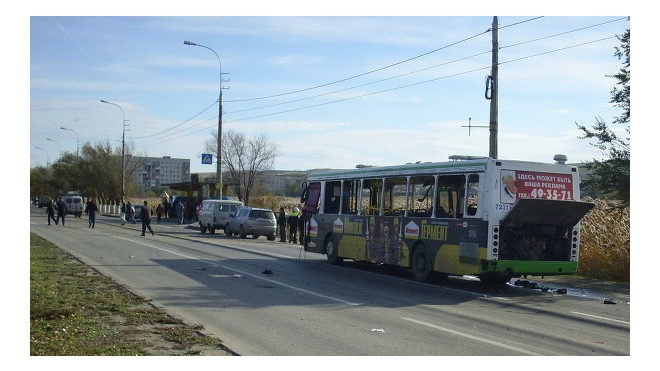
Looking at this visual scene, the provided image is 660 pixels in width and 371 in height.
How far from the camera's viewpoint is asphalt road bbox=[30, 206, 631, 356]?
9727mm

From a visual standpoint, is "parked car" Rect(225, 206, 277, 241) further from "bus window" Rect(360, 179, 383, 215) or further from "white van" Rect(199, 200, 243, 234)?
"bus window" Rect(360, 179, 383, 215)

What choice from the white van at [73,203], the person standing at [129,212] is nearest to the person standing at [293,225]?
the person standing at [129,212]

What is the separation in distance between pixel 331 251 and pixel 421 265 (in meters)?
4.92

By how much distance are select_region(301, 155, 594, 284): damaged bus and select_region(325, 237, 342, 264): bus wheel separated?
8.03 feet

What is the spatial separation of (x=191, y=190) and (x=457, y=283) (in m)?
42.0

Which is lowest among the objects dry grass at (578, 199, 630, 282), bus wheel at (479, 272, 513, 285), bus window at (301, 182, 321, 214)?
bus wheel at (479, 272, 513, 285)

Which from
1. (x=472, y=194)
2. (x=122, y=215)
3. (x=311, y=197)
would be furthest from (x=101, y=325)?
(x=122, y=215)

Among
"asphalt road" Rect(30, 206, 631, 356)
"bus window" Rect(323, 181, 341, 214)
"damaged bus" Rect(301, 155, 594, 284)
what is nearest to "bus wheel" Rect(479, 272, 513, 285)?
"damaged bus" Rect(301, 155, 594, 284)

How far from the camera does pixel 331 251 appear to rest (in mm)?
22438

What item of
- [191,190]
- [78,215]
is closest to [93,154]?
[78,215]

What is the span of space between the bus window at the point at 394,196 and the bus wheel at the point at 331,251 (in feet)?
9.83

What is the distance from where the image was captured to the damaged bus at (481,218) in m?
15.8

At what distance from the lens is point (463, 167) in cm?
1675

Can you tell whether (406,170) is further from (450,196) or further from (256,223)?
(256,223)
